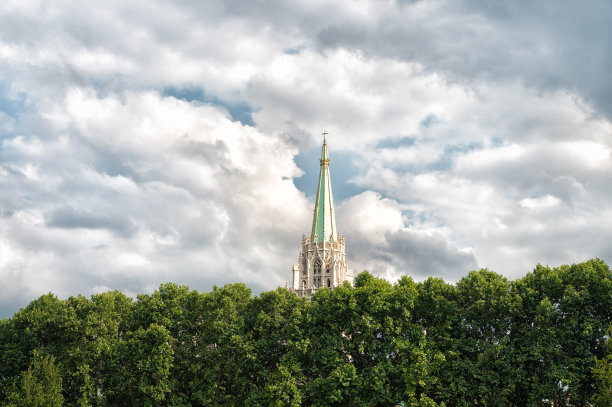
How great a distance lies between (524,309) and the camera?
153 ft

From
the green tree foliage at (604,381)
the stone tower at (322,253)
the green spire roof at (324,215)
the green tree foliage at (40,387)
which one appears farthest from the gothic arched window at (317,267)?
the green tree foliage at (604,381)

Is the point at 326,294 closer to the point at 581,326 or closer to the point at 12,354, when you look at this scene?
the point at 581,326

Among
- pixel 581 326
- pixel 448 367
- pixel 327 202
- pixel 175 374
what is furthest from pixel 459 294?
pixel 327 202

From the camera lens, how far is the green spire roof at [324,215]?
133875 millimetres

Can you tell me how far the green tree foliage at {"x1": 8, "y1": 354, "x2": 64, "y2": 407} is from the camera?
49250 mm

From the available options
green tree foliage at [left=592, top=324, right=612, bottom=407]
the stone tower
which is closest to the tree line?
green tree foliage at [left=592, top=324, right=612, bottom=407]

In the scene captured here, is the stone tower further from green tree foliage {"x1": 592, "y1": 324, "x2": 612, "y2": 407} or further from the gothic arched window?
green tree foliage {"x1": 592, "y1": 324, "x2": 612, "y2": 407}

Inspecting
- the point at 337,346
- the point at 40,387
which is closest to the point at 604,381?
the point at 337,346

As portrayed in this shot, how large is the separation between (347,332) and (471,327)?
10.2 meters

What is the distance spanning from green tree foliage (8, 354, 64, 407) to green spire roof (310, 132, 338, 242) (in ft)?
280

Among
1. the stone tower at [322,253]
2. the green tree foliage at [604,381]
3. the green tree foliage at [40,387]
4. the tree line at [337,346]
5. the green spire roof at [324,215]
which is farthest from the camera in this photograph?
the green spire roof at [324,215]

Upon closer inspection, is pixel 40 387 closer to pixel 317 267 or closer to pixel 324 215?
pixel 317 267

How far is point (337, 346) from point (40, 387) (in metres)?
25.3

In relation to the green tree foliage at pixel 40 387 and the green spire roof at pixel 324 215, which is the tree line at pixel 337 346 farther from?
the green spire roof at pixel 324 215
